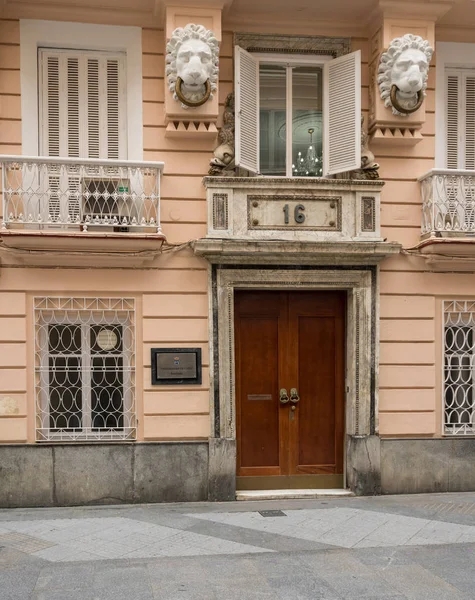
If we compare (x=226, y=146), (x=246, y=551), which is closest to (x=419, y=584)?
(x=246, y=551)

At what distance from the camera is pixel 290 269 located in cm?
848

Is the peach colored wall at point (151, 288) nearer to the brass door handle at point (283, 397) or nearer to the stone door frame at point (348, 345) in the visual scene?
the stone door frame at point (348, 345)

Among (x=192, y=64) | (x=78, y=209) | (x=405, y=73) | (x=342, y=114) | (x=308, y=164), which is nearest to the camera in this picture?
(x=192, y=64)

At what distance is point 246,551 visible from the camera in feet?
20.9

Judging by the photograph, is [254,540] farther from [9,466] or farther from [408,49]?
[408,49]

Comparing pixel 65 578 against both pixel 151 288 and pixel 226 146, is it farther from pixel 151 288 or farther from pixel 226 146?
pixel 226 146

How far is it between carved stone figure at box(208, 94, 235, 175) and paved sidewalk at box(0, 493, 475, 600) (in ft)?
15.2

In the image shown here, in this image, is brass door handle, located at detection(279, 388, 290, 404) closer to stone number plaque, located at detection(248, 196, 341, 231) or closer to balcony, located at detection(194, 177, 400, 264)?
balcony, located at detection(194, 177, 400, 264)

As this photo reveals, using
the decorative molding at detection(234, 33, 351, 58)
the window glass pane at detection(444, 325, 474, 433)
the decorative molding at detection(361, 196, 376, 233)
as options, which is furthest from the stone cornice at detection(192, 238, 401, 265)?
the decorative molding at detection(234, 33, 351, 58)

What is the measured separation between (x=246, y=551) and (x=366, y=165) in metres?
5.38

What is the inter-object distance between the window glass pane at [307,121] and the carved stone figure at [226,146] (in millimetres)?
963

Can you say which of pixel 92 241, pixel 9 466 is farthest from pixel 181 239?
pixel 9 466

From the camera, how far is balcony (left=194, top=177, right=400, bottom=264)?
27.2ft

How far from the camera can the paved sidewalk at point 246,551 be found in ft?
17.8
